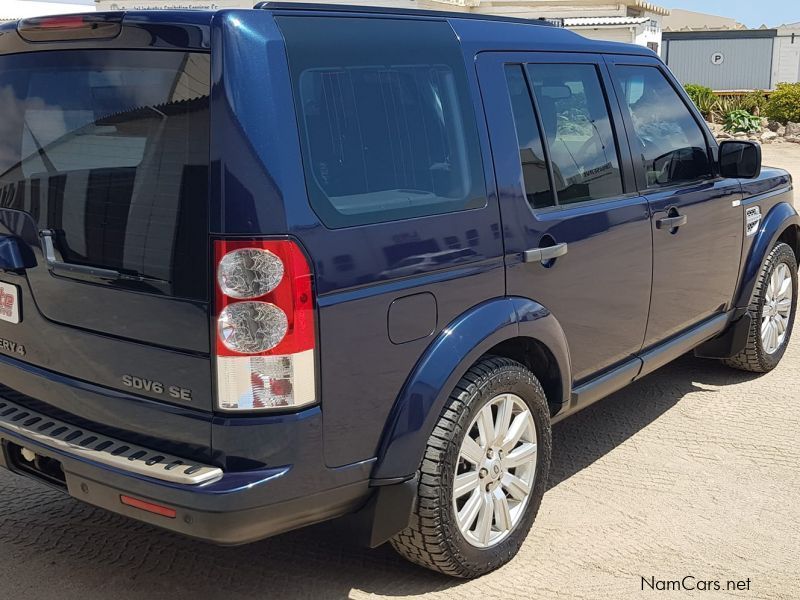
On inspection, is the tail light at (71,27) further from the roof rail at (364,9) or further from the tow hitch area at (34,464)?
the tow hitch area at (34,464)

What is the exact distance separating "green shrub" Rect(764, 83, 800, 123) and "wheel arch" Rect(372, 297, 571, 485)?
24.7m

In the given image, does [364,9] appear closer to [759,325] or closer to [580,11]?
[759,325]

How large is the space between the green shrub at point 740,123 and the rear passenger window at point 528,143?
23043mm

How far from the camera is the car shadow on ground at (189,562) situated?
3.35 m

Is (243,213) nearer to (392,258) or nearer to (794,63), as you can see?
(392,258)

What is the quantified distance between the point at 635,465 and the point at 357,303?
7.34 ft

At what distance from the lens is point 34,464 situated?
10.2 feet

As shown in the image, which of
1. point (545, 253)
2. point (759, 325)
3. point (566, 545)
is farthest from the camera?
point (759, 325)

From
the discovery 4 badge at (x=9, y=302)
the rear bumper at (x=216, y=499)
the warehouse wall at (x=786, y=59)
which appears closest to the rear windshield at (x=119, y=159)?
the discovery 4 badge at (x=9, y=302)

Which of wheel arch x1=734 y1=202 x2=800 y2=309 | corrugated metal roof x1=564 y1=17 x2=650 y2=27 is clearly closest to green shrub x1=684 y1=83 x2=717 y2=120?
corrugated metal roof x1=564 y1=17 x2=650 y2=27

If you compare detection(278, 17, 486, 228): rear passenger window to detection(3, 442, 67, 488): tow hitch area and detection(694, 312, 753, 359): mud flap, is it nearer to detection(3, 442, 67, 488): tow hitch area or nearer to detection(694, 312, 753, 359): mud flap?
detection(3, 442, 67, 488): tow hitch area

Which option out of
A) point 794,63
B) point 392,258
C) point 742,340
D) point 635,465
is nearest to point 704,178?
point 742,340

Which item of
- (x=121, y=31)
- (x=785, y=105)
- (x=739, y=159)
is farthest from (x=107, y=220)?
(x=785, y=105)

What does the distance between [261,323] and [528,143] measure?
143cm
